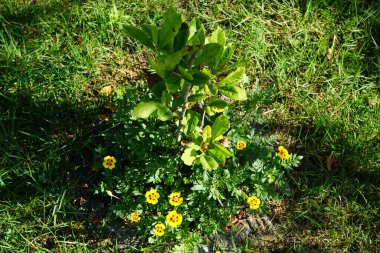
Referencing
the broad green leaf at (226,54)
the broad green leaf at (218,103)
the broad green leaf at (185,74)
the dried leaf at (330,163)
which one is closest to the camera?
the broad green leaf at (185,74)

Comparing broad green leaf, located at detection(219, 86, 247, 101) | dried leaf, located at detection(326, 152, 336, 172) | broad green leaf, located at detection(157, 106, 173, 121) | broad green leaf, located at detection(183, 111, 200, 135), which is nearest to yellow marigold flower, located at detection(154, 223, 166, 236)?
broad green leaf, located at detection(183, 111, 200, 135)

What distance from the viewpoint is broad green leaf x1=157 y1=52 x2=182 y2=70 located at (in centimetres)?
164

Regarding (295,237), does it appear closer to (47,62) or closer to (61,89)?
(61,89)

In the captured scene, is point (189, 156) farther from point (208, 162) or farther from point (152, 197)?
point (152, 197)

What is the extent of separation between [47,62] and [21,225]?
1093 mm

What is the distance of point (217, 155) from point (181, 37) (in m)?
0.67

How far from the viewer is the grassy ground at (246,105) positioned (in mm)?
2654

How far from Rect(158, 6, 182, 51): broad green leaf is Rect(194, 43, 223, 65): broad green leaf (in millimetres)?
130

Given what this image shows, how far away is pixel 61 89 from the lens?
298cm

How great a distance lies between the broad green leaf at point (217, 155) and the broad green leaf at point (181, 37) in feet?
2.02

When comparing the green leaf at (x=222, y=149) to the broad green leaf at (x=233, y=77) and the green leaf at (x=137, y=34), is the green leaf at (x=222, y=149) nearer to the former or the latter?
the broad green leaf at (x=233, y=77)

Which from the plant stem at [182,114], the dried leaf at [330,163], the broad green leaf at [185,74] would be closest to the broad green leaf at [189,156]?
the plant stem at [182,114]

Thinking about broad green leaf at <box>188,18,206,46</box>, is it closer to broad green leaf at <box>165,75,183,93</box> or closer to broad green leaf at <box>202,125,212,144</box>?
broad green leaf at <box>165,75,183,93</box>

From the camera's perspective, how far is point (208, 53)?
1784 mm
